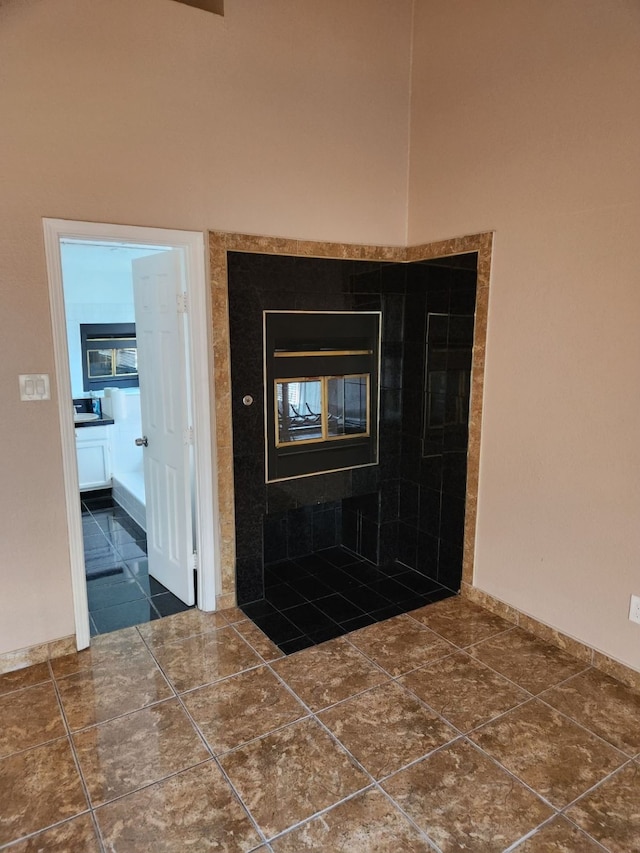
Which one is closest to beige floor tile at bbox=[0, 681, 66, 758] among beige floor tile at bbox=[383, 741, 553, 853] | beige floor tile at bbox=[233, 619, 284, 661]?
beige floor tile at bbox=[233, 619, 284, 661]

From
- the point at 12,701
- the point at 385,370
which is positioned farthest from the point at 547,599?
the point at 12,701

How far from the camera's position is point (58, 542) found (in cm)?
273

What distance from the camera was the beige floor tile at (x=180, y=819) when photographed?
178 cm

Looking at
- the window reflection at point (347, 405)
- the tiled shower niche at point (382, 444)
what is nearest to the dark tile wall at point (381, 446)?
the tiled shower niche at point (382, 444)

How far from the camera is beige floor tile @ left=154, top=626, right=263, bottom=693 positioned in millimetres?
2648

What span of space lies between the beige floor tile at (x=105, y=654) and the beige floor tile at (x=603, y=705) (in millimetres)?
1963

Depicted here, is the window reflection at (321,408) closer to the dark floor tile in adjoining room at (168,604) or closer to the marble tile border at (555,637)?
the dark floor tile in adjoining room at (168,604)

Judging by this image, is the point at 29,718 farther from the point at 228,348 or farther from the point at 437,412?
the point at 437,412

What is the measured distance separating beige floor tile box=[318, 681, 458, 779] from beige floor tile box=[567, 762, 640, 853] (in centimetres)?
51

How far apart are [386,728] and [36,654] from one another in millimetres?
1706

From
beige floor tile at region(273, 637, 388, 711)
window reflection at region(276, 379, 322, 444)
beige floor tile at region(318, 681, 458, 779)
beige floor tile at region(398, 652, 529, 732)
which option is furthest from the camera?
window reflection at region(276, 379, 322, 444)

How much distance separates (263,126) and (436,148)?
1.03 meters

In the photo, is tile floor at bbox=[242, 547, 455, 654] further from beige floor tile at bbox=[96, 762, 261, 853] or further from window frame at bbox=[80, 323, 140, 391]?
window frame at bbox=[80, 323, 140, 391]

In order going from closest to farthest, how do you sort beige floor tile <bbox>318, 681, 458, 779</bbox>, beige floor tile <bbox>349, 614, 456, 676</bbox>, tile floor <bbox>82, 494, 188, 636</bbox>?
beige floor tile <bbox>318, 681, 458, 779</bbox> < beige floor tile <bbox>349, 614, 456, 676</bbox> < tile floor <bbox>82, 494, 188, 636</bbox>
